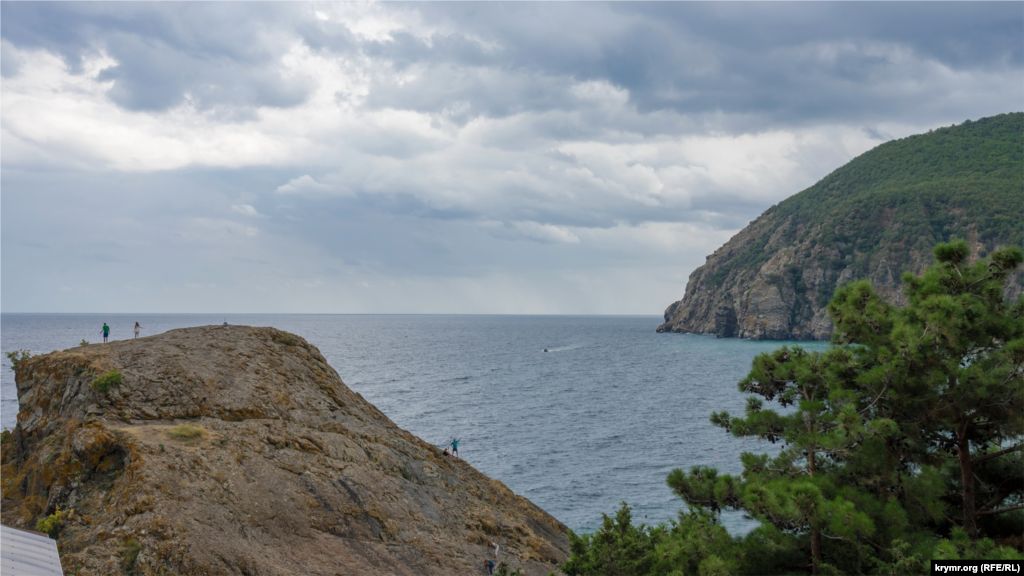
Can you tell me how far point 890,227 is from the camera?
157 m

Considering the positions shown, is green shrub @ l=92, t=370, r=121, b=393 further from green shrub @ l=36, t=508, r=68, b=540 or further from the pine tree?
the pine tree

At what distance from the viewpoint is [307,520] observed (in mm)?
17438

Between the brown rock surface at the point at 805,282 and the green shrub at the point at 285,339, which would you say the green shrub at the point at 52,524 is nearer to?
the green shrub at the point at 285,339

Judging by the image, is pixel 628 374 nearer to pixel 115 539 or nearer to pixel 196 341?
pixel 196 341

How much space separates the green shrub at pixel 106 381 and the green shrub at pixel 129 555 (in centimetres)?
743

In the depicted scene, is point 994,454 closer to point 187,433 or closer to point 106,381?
point 187,433

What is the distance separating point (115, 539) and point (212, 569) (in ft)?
8.03

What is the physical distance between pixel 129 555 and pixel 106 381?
8068mm

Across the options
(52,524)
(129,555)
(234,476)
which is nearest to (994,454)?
(234,476)

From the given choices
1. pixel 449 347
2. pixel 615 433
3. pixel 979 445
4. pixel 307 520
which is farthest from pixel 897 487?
A: pixel 449 347

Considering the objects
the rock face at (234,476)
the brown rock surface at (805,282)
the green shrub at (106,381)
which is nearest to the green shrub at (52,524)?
the rock face at (234,476)

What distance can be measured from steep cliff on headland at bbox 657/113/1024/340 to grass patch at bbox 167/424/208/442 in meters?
143

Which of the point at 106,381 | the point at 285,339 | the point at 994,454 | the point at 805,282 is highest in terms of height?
the point at 805,282

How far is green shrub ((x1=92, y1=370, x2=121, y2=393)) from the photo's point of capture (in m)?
18.8
